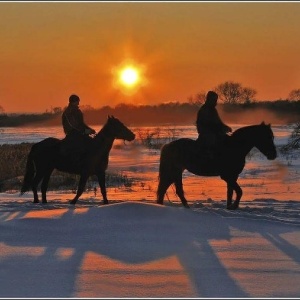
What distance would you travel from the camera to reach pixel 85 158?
1306cm

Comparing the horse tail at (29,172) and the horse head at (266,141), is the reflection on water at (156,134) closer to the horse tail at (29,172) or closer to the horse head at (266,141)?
the horse head at (266,141)

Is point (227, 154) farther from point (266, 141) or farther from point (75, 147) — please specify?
point (75, 147)

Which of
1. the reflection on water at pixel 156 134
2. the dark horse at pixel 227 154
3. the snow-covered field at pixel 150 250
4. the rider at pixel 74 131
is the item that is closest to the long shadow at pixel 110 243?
the snow-covered field at pixel 150 250

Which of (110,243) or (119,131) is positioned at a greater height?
(119,131)

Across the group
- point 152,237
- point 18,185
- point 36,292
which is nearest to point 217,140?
point 152,237

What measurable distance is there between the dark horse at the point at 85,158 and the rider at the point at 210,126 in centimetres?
178

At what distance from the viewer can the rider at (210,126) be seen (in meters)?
11.9

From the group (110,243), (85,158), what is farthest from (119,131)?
(110,243)

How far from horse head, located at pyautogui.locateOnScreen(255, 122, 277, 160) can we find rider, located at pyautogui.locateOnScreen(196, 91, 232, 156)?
24.0 inches

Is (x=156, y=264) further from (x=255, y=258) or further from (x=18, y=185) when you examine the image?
(x=18, y=185)

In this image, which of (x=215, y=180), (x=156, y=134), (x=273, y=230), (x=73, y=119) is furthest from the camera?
(x=156, y=134)

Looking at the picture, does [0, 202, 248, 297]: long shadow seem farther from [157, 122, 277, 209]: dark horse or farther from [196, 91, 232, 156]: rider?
[196, 91, 232, 156]: rider

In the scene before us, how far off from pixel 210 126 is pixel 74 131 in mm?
2909

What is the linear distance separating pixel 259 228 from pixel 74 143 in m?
4.82
